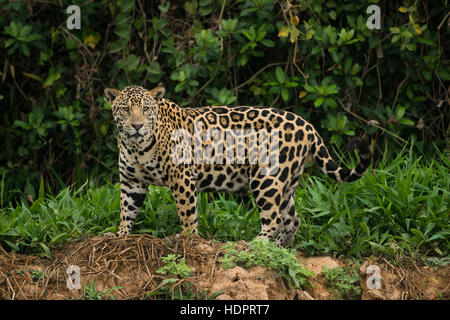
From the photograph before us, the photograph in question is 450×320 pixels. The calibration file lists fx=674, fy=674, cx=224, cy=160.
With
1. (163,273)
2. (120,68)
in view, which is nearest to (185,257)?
(163,273)

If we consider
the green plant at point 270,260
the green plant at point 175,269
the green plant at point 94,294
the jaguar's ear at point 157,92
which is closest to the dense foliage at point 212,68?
the jaguar's ear at point 157,92

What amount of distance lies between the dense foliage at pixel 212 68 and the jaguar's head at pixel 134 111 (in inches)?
82.4

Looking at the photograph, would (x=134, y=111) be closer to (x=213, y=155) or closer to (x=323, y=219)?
(x=213, y=155)

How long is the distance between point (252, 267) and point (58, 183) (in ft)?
13.5

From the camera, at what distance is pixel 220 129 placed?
21.2ft

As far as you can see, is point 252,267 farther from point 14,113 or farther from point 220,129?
point 14,113

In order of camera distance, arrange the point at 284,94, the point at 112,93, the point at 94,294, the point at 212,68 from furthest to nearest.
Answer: the point at 212,68 < the point at 284,94 < the point at 112,93 < the point at 94,294

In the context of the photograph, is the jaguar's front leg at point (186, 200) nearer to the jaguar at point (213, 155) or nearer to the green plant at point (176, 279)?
the jaguar at point (213, 155)

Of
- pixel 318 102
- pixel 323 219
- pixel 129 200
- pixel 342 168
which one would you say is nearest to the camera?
pixel 342 168

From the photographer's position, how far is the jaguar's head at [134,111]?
5.91 m

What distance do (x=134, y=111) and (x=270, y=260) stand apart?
5.74ft

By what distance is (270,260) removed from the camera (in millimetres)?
5730

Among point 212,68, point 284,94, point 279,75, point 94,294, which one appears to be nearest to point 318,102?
point 284,94

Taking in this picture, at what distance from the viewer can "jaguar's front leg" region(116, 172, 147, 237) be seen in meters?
6.43
